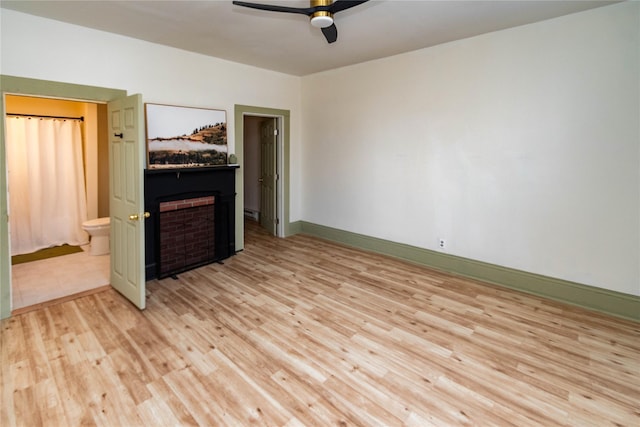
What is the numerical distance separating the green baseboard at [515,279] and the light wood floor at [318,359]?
0.45 ft

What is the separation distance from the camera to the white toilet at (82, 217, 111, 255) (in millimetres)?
4758

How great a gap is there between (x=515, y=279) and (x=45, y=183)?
6546 mm

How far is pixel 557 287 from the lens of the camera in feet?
11.6

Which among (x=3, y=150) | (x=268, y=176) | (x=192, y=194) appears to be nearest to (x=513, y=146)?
(x=192, y=194)

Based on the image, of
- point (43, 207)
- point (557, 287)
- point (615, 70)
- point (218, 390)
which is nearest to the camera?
point (218, 390)

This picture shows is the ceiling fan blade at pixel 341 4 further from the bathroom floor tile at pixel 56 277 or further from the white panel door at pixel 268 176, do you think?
the bathroom floor tile at pixel 56 277

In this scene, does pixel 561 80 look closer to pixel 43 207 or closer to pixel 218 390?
pixel 218 390

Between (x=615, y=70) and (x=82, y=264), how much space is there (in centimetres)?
638

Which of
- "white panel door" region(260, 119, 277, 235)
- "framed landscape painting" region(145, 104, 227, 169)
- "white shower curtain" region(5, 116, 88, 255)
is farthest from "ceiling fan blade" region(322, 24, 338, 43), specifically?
"white shower curtain" region(5, 116, 88, 255)

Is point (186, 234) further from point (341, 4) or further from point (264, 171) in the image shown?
point (341, 4)

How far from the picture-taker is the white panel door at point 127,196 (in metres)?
3.14

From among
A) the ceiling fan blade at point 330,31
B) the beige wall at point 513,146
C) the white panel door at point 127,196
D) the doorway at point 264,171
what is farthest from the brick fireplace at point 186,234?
the ceiling fan blade at point 330,31

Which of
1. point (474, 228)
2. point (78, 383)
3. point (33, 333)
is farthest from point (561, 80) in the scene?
point (33, 333)

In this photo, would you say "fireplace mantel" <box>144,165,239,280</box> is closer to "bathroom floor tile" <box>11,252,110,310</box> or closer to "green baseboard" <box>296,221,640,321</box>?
"bathroom floor tile" <box>11,252,110,310</box>
